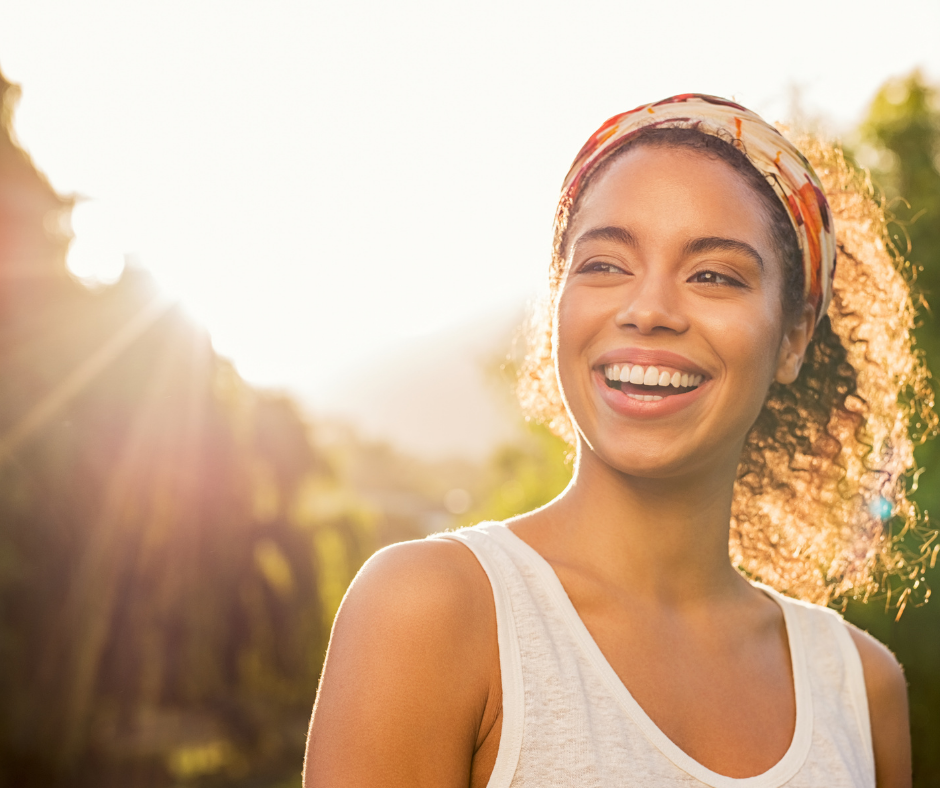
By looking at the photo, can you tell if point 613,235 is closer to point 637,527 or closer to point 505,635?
point 637,527

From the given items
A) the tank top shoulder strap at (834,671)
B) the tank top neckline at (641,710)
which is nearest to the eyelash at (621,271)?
the tank top neckline at (641,710)

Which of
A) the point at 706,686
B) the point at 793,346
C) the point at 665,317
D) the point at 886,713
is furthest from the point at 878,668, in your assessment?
the point at 665,317

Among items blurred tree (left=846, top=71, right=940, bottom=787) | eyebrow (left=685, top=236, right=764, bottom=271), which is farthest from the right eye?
blurred tree (left=846, top=71, right=940, bottom=787)

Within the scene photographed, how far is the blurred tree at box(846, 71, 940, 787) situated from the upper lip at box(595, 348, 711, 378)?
1807mm

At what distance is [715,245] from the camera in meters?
1.77

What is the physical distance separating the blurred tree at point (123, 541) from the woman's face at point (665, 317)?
7442 millimetres

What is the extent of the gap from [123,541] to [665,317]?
28.0 feet

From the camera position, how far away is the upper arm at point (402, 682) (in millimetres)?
1355

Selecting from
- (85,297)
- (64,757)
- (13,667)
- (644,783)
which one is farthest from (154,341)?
(644,783)

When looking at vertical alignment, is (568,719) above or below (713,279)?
below

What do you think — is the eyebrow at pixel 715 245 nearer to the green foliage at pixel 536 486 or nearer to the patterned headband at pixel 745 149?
the patterned headband at pixel 745 149

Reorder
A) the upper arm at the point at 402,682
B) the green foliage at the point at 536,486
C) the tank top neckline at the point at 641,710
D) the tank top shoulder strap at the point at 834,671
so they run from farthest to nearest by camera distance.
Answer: the green foliage at the point at 536,486, the tank top shoulder strap at the point at 834,671, the tank top neckline at the point at 641,710, the upper arm at the point at 402,682

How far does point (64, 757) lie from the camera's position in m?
8.54

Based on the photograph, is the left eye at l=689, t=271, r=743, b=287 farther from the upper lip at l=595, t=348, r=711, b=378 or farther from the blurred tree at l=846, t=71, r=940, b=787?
the blurred tree at l=846, t=71, r=940, b=787
